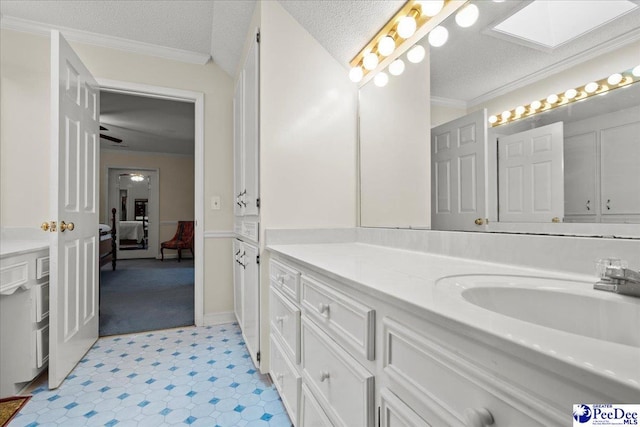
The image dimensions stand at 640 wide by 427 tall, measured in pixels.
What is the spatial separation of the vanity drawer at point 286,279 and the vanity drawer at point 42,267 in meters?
1.37

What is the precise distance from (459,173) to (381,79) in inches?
32.7

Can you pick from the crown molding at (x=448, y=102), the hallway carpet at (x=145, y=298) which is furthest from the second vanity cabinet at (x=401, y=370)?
the hallway carpet at (x=145, y=298)

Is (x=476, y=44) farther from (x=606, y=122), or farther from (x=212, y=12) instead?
(x=212, y=12)

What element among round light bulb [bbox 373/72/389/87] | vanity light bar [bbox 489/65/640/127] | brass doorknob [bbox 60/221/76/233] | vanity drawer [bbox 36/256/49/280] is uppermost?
round light bulb [bbox 373/72/389/87]

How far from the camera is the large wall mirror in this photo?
781 mm

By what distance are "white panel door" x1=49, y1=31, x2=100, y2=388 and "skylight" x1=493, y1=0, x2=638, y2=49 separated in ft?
7.21

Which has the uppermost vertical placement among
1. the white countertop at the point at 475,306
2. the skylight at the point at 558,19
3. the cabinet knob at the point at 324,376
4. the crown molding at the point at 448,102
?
the skylight at the point at 558,19

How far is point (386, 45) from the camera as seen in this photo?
5.51 feet

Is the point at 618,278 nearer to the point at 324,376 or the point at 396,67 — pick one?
the point at 324,376

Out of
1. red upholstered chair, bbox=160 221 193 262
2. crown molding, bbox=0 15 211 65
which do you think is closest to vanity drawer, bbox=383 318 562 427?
crown molding, bbox=0 15 211 65

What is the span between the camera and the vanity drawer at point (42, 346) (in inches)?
70.1

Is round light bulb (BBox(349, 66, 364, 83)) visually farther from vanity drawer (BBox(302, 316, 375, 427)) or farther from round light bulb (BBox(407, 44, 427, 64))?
vanity drawer (BBox(302, 316, 375, 427))

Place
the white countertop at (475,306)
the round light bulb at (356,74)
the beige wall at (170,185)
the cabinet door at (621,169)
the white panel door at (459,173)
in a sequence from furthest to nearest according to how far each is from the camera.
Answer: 1. the beige wall at (170,185)
2. the round light bulb at (356,74)
3. the white panel door at (459,173)
4. the cabinet door at (621,169)
5. the white countertop at (475,306)

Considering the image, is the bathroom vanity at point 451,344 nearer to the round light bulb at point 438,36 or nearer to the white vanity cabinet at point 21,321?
the round light bulb at point 438,36
